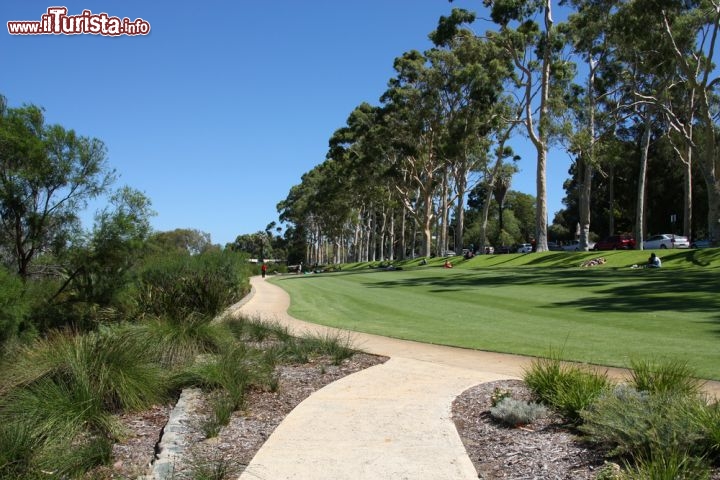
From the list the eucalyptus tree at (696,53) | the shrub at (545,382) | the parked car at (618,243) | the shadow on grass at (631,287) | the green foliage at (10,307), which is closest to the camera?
the shrub at (545,382)

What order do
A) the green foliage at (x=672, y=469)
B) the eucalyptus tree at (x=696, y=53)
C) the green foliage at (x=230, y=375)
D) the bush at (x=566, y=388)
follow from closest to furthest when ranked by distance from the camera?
the green foliage at (x=672, y=469) < the bush at (x=566, y=388) < the green foliage at (x=230, y=375) < the eucalyptus tree at (x=696, y=53)

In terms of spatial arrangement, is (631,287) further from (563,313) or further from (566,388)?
(566,388)

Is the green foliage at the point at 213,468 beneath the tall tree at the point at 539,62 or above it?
beneath

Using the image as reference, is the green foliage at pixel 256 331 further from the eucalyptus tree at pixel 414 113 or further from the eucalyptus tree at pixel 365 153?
the eucalyptus tree at pixel 365 153

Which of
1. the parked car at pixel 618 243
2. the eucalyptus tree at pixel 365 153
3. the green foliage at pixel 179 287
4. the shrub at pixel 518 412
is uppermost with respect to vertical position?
the eucalyptus tree at pixel 365 153

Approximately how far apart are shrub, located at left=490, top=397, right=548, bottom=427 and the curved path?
1.69 ft

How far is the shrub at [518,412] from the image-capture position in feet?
19.0

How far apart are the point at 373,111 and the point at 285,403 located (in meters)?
50.2

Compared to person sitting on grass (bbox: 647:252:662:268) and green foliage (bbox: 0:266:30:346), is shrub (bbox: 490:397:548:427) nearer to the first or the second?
green foliage (bbox: 0:266:30:346)

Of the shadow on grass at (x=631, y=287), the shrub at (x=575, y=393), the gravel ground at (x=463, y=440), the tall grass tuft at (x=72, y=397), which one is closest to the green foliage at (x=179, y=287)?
the tall grass tuft at (x=72, y=397)

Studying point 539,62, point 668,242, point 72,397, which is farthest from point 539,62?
point 72,397

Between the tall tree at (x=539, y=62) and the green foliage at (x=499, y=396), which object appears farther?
the tall tree at (x=539, y=62)

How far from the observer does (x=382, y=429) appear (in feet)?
19.6

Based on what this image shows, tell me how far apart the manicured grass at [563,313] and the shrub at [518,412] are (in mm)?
2247
